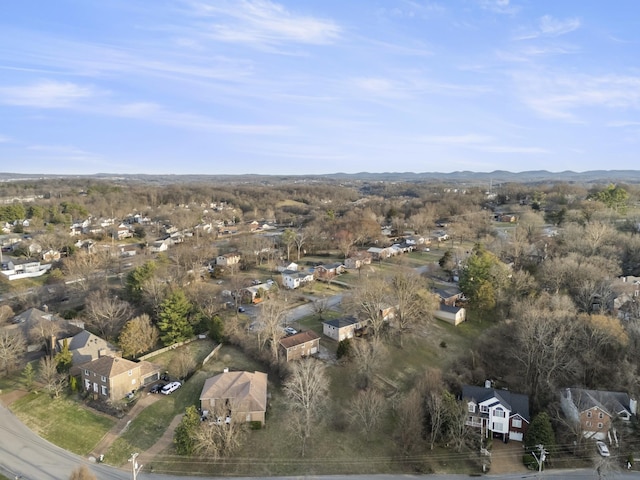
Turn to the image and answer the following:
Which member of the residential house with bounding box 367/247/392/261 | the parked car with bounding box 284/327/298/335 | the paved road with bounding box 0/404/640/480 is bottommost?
the paved road with bounding box 0/404/640/480

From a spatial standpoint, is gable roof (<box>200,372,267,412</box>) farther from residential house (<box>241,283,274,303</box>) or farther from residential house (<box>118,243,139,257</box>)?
residential house (<box>118,243,139,257</box>)

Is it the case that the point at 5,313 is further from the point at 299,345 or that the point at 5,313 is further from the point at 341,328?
the point at 341,328

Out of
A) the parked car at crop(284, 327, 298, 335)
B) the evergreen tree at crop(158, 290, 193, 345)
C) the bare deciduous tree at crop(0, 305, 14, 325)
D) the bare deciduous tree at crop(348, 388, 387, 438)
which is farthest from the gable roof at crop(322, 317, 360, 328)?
the bare deciduous tree at crop(0, 305, 14, 325)

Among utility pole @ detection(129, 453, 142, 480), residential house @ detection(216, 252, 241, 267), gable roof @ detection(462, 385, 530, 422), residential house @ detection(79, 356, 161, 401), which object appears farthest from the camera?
residential house @ detection(216, 252, 241, 267)

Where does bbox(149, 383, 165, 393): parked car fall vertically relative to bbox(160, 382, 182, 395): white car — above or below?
below

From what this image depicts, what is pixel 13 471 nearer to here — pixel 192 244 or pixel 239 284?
pixel 239 284

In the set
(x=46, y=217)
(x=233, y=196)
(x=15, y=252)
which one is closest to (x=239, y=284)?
(x=15, y=252)

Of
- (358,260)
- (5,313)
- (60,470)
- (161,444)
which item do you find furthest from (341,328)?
(5,313)
